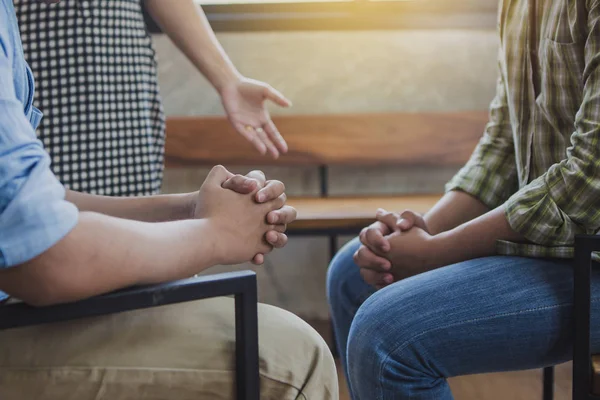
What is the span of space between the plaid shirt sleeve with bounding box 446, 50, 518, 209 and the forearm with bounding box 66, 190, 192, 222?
2.18ft

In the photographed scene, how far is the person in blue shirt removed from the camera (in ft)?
2.41

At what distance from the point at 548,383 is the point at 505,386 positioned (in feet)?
2.16

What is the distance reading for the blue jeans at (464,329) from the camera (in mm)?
1063

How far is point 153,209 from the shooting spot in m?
1.16

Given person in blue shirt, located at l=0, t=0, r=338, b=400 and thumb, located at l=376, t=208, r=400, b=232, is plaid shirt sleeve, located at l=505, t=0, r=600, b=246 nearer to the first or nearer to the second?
thumb, located at l=376, t=208, r=400, b=232

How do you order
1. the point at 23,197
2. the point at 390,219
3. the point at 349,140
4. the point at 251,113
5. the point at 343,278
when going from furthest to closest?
the point at 349,140, the point at 251,113, the point at 343,278, the point at 390,219, the point at 23,197

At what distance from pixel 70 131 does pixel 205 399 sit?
93 centimetres

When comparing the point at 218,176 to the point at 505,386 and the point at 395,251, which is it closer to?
the point at 395,251

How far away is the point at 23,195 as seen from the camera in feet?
2.35

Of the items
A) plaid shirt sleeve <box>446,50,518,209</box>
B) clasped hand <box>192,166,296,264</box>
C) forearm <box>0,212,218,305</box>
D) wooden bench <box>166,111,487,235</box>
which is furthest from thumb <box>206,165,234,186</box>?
wooden bench <box>166,111,487,235</box>

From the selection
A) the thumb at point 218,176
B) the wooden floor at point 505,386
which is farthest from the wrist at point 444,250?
the wooden floor at point 505,386

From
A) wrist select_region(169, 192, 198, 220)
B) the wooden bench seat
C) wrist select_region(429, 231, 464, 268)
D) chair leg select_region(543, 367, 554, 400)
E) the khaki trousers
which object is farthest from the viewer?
the wooden bench seat

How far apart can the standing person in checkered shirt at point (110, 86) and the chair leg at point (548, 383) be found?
0.86m

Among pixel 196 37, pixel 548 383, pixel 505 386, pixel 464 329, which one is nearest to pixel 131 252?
pixel 464 329
